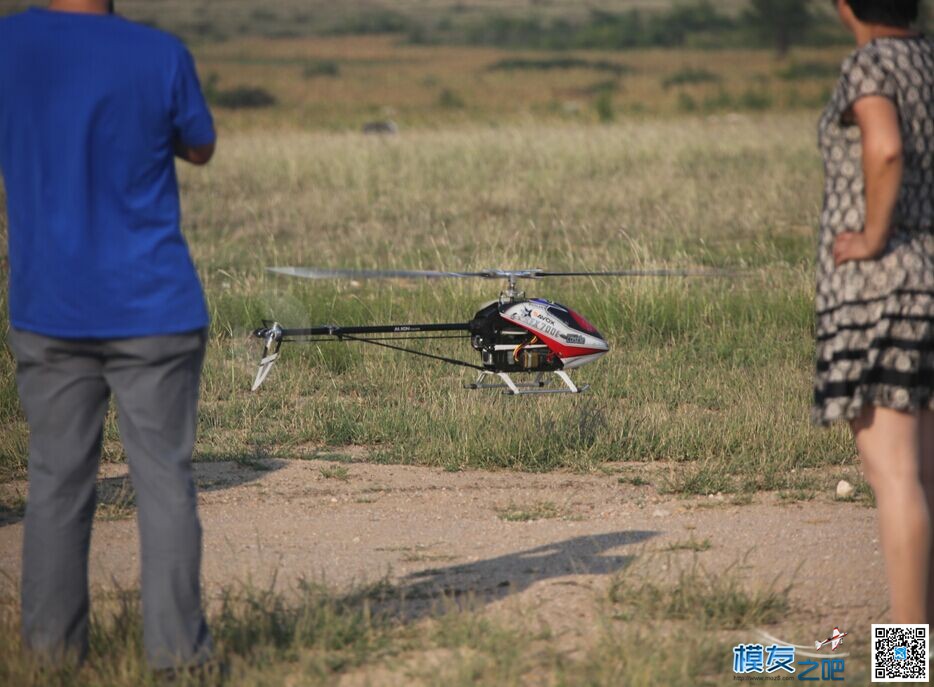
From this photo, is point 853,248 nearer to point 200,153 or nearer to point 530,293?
point 200,153

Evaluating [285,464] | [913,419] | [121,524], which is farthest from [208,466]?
[913,419]

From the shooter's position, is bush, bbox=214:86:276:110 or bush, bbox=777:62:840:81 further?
bush, bbox=777:62:840:81

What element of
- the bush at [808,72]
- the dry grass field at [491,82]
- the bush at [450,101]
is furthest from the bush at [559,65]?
the bush at [450,101]

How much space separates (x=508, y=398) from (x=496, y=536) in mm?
2330

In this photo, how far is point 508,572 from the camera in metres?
5.20

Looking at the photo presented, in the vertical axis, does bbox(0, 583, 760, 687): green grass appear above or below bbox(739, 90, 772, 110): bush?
above

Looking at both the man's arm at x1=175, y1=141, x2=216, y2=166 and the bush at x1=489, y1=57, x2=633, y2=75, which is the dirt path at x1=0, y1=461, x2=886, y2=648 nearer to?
the man's arm at x1=175, y1=141, x2=216, y2=166

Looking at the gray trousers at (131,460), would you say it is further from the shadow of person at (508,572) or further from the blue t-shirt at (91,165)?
the shadow of person at (508,572)

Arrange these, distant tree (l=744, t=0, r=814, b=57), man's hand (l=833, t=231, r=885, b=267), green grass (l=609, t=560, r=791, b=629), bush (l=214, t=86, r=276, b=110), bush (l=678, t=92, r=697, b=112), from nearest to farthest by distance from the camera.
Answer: man's hand (l=833, t=231, r=885, b=267) → green grass (l=609, t=560, r=791, b=629) → bush (l=678, t=92, r=697, b=112) → bush (l=214, t=86, r=276, b=110) → distant tree (l=744, t=0, r=814, b=57)

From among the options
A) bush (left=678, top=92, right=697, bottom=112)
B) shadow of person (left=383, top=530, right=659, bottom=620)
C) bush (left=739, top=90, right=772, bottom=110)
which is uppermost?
shadow of person (left=383, top=530, right=659, bottom=620)

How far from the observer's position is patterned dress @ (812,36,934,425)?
3818mm

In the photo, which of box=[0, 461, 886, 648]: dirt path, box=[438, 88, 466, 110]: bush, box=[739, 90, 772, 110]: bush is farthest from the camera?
box=[438, 88, 466, 110]: bush

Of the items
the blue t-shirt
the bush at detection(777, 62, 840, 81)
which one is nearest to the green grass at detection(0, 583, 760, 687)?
the blue t-shirt

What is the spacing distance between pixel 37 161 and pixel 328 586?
2060mm
